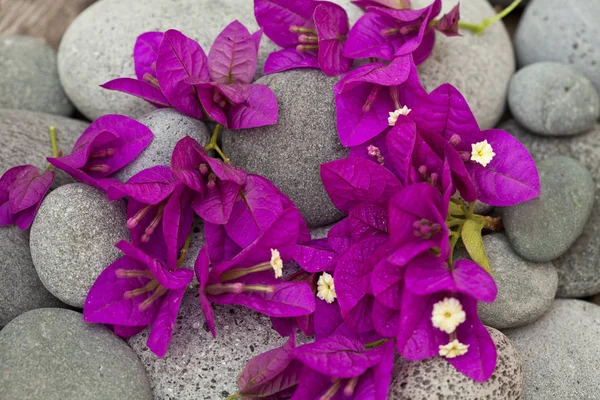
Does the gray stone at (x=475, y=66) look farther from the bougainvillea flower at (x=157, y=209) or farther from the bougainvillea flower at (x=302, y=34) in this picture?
the bougainvillea flower at (x=157, y=209)

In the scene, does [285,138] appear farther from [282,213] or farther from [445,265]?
[445,265]

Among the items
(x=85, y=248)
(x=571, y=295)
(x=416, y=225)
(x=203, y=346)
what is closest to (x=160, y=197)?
(x=85, y=248)

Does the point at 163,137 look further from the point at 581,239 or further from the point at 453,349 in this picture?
the point at 581,239

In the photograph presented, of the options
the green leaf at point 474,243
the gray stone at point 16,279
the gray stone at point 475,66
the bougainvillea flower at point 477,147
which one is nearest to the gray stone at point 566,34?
the gray stone at point 475,66

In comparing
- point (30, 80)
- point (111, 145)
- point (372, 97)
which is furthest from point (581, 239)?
point (30, 80)

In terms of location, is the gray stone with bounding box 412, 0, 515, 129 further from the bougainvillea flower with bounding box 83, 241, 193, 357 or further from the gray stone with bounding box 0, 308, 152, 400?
the gray stone with bounding box 0, 308, 152, 400

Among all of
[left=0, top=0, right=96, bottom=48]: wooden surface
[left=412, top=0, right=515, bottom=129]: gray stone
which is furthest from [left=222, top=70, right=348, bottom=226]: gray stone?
[left=0, top=0, right=96, bottom=48]: wooden surface
